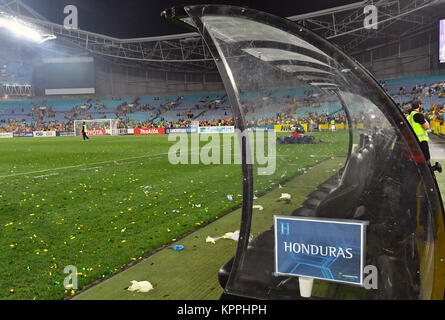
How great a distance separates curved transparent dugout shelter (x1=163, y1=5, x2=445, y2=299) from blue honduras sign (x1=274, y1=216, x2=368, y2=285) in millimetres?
55

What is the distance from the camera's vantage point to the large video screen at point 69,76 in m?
46.9

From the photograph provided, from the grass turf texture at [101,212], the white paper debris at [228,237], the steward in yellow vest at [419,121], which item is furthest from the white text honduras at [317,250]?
the steward in yellow vest at [419,121]

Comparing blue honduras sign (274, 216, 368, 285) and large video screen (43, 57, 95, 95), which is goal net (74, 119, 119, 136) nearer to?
large video screen (43, 57, 95, 95)

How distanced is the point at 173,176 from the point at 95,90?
44819 mm

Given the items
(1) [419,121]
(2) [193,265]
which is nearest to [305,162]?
(2) [193,265]

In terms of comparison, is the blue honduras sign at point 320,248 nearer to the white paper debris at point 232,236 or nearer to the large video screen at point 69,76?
the white paper debris at point 232,236

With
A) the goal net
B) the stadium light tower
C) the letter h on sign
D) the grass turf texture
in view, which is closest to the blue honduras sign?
the letter h on sign

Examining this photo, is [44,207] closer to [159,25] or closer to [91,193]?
[91,193]

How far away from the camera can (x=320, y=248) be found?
2.16 meters

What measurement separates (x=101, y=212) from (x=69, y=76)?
47.9m

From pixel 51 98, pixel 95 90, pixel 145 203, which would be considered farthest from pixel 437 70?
pixel 51 98

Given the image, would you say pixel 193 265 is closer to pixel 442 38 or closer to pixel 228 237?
pixel 228 237

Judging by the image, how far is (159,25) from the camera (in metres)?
37.3
